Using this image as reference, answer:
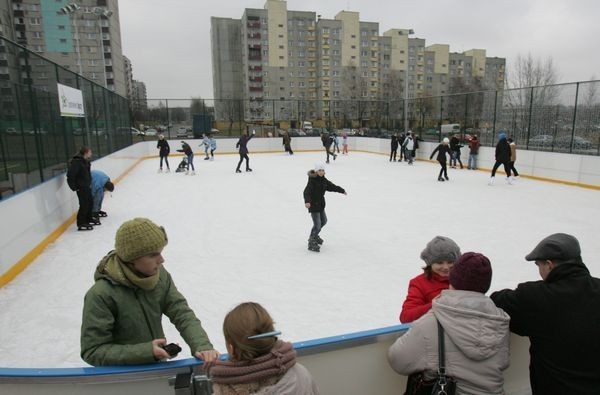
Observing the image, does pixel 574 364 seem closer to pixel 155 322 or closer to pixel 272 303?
pixel 155 322

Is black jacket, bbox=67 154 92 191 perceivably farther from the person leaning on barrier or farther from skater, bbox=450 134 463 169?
skater, bbox=450 134 463 169

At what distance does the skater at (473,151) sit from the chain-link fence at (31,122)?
12.6m

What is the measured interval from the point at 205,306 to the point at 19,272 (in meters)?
2.95

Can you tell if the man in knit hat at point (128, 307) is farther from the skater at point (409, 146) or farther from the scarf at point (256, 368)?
the skater at point (409, 146)

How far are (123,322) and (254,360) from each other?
72cm

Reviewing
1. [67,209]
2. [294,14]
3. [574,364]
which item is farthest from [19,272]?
[294,14]

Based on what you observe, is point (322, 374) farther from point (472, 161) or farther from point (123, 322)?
point (472, 161)

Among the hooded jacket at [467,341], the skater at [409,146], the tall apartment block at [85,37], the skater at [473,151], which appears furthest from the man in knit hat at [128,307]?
the tall apartment block at [85,37]

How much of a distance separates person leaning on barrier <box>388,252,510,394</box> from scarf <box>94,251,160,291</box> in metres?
1.08

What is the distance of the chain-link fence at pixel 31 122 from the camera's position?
6225 millimetres

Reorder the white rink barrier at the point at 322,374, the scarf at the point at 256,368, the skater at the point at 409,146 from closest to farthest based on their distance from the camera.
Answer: the scarf at the point at 256,368, the white rink barrier at the point at 322,374, the skater at the point at 409,146

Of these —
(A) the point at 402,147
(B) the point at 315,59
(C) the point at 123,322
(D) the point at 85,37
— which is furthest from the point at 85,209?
(B) the point at 315,59

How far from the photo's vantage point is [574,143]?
12.1 metres

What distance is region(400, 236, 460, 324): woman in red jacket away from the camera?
2.14 meters
